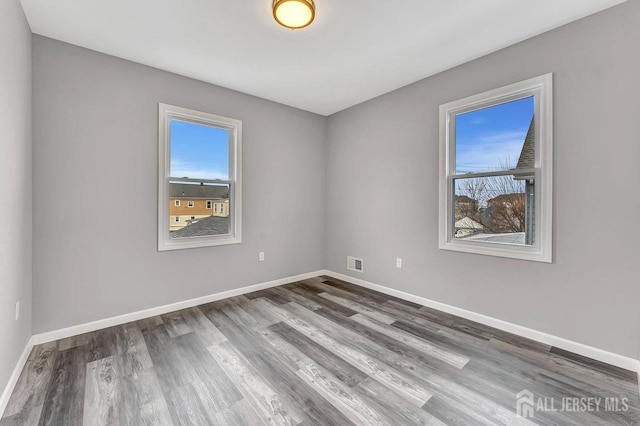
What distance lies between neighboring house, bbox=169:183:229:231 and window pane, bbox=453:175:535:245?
284 centimetres

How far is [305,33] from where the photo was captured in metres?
2.38

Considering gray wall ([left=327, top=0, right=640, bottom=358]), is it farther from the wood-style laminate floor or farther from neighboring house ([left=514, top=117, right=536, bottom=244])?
the wood-style laminate floor

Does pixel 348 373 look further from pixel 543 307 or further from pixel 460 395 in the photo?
pixel 543 307

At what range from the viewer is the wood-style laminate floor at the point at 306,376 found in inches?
62.1

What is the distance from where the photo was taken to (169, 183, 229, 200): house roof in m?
3.12

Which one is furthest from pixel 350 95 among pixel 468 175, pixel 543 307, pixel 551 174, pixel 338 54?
pixel 543 307

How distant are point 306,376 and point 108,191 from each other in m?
2.52

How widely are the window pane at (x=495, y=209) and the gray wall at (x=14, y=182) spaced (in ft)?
12.2

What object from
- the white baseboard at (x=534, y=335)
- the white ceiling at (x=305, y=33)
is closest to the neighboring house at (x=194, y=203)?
the white ceiling at (x=305, y=33)

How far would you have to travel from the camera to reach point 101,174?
8.66 ft

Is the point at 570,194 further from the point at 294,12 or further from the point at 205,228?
the point at 205,228

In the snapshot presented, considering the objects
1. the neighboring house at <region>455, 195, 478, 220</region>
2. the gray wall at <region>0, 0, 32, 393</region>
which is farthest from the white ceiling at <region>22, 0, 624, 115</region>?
the neighboring house at <region>455, 195, 478, 220</region>

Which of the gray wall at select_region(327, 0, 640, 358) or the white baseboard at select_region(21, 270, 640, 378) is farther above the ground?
the gray wall at select_region(327, 0, 640, 358)

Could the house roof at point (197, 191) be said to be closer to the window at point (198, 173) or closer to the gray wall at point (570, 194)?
the window at point (198, 173)
